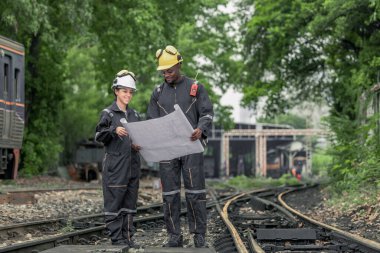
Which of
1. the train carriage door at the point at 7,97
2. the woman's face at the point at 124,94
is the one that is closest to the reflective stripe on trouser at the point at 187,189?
the woman's face at the point at 124,94

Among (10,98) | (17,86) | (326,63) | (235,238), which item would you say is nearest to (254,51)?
(326,63)

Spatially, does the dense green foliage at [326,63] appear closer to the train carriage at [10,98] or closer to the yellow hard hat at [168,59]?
the yellow hard hat at [168,59]

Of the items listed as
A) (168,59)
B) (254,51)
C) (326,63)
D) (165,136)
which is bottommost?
(165,136)

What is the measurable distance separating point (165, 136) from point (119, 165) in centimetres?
60

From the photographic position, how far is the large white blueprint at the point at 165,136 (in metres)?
5.99

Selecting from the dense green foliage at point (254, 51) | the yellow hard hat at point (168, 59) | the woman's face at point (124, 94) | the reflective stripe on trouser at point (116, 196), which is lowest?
the reflective stripe on trouser at point (116, 196)

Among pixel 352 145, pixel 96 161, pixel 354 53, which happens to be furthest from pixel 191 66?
pixel 352 145

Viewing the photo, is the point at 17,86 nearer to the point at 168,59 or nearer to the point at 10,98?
the point at 10,98

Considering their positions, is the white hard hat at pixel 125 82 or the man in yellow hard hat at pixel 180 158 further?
the white hard hat at pixel 125 82

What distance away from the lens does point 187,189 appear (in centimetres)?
636

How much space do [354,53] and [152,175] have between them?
896 inches

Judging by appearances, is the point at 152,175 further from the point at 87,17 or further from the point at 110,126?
the point at 110,126

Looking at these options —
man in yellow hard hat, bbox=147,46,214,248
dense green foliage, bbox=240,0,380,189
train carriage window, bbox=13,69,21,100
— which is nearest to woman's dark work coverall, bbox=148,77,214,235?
man in yellow hard hat, bbox=147,46,214,248

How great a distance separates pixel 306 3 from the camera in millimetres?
19531
